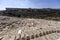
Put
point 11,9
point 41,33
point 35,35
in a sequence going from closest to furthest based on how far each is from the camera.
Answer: point 35,35, point 41,33, point 11,9

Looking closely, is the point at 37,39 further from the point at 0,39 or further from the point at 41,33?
the point at 0,39

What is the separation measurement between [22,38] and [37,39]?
51cm

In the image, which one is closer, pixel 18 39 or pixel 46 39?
pixel 18 39

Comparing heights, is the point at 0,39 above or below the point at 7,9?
above

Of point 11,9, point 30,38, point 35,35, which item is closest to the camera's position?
point 30,38

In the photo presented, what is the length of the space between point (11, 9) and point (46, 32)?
21856 millimetres

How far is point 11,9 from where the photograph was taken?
26.1 m

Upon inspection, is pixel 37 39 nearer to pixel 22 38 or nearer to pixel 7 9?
pixel 22 38

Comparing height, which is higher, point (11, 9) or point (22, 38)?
point (22, 38)

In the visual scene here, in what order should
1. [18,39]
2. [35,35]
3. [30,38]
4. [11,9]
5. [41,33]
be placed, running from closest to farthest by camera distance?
1. [18,39]
2. [30,38]
3. [35,35]
4. [41,33]
5. [11,9]

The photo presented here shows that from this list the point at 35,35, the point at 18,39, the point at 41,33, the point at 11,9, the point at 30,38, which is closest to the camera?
the point at 18,39

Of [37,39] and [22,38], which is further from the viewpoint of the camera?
A: [37,39]

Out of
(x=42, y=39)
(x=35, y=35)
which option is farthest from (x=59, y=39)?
(x=35, y=35)

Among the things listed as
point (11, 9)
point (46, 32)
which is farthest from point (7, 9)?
point (46, 32)
